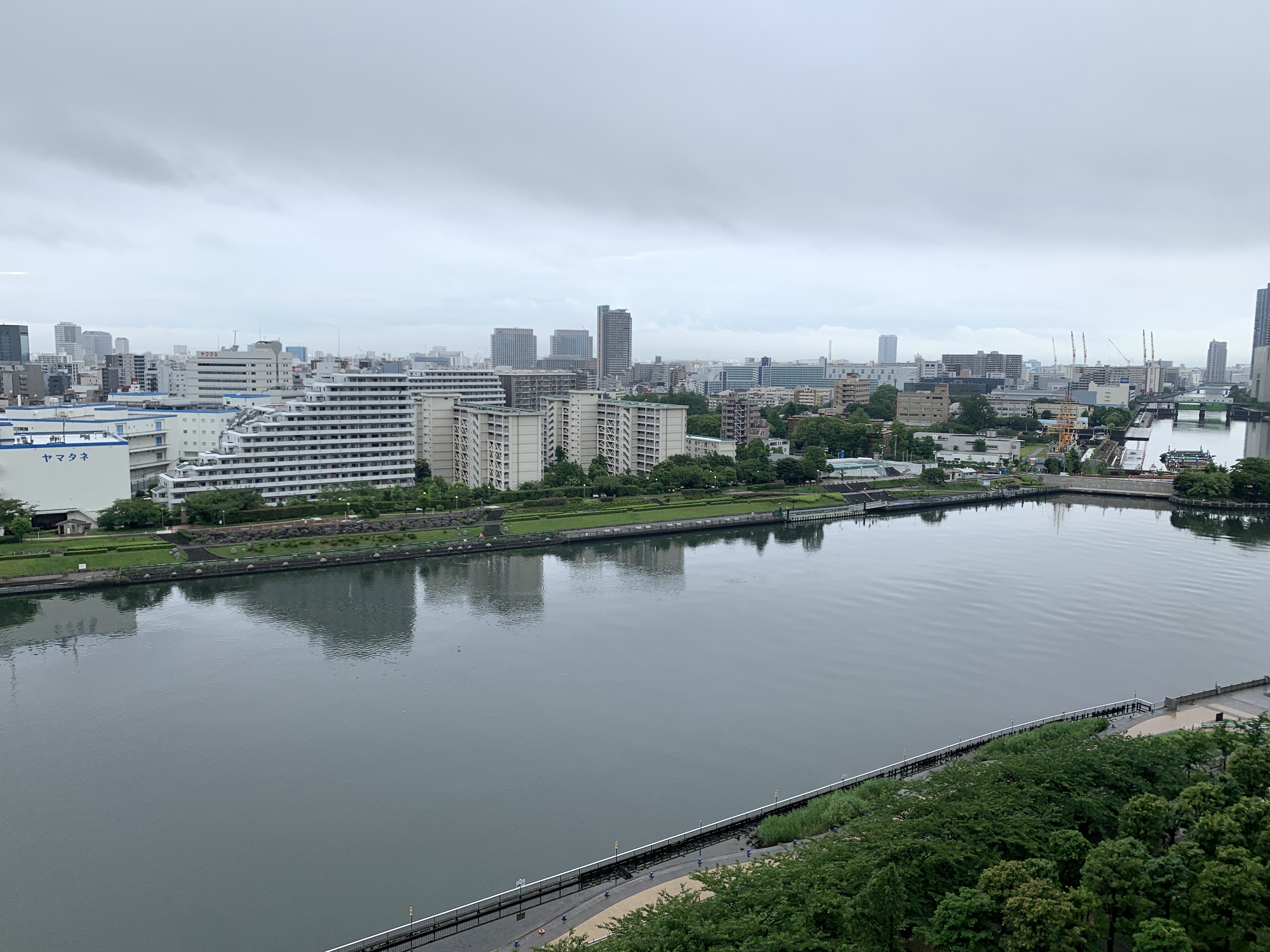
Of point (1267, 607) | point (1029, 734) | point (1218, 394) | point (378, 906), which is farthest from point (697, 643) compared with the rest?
point (1218, 394)

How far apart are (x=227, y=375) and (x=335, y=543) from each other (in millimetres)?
19246

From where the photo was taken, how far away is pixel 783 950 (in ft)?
14.6

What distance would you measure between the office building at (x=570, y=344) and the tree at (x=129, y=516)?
258 ft

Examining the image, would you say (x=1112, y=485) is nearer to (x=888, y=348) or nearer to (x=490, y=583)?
(x=490, y=583)

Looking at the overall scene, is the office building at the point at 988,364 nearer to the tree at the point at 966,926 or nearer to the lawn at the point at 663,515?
the lawn at the point at 663,515

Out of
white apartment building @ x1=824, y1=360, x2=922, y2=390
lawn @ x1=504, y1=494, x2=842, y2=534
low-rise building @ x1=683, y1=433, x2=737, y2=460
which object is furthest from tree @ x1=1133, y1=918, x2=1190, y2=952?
white apartment building @ x1=824, y1=360, x2=922, y2=390

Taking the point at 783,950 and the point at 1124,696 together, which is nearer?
the point at 783,950

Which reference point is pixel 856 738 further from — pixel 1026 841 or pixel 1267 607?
pixel 1267 607

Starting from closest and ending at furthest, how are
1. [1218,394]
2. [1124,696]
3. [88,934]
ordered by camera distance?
[88,934]
[1124,696]
[1218,394]

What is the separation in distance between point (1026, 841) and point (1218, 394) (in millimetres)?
95126

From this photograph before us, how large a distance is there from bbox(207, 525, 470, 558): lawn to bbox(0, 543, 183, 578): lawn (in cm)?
91

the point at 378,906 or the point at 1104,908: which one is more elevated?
the point at 1104,908

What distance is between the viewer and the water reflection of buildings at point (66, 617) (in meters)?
12.0

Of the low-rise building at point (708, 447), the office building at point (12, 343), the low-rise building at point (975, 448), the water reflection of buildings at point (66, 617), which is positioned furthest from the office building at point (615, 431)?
the office building at point (12, 343)
